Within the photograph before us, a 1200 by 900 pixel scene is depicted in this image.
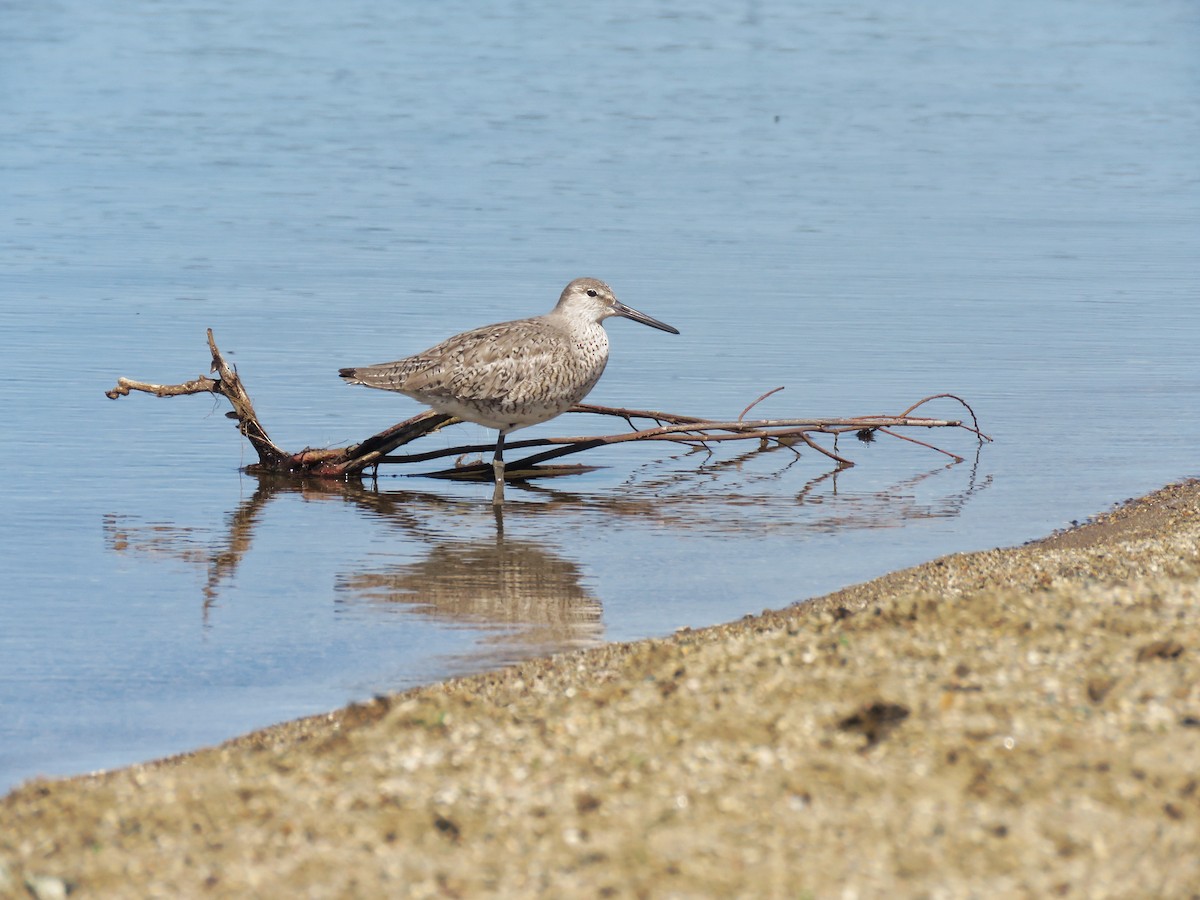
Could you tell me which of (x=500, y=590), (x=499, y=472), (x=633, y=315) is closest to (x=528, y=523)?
(x=499, y=472)

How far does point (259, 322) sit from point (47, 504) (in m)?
4.33

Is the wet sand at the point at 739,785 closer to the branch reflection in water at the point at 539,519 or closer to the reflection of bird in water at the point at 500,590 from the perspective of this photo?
the reflection of bird in water at the point at 500,590

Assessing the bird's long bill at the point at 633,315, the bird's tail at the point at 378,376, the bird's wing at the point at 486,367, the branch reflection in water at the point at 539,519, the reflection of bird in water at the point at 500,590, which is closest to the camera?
the reflection of bird in water at the point at 500,590

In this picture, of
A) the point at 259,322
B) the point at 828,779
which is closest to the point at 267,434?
the point at 259,322

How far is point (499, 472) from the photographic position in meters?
10.2

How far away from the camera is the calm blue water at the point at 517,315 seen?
787 cm

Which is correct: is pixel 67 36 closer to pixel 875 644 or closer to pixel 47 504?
pixel 47 504

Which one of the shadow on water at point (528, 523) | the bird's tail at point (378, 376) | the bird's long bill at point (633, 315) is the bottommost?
the shadow on water at point (528, 523)

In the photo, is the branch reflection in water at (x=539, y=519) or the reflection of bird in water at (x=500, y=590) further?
the branch reflection in water at (x=539, y=519)

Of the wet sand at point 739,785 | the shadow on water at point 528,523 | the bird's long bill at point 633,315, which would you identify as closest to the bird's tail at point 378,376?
the shadow on water at point 528,523

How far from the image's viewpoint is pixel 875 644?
18.9ft

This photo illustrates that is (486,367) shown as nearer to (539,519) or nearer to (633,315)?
(539,519)

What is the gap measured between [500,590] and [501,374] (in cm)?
205

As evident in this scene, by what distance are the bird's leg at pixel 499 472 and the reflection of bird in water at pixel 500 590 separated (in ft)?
3.25
